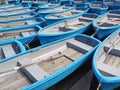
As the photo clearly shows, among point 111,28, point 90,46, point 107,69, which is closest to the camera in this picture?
point 107,69

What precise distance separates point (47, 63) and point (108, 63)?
202 cm

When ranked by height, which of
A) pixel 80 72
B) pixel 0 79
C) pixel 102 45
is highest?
pixel 102 45

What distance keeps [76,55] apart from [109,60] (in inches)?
47.4

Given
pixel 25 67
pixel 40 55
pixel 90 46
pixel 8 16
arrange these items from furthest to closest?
pixel 8 16
pixel 90 46
pixel 40 55
pixel 25 67

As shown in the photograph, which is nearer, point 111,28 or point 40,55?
point 40,55

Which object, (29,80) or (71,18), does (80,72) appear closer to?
(29,80)

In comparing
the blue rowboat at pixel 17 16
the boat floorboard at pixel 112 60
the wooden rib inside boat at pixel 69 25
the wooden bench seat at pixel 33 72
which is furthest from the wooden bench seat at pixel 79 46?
the blue rowboat at pixel 17 16

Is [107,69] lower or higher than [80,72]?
higher

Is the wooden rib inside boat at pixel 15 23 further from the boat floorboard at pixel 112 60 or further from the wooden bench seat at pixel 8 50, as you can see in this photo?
the boat floorboard at pixel 112 60

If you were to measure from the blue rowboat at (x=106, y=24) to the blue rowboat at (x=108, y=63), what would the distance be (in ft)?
2.11

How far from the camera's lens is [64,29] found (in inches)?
331

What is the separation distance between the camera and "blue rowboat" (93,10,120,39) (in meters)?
7.42

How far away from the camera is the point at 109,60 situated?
539cm

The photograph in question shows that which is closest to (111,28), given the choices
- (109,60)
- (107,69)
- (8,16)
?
(109,60)
